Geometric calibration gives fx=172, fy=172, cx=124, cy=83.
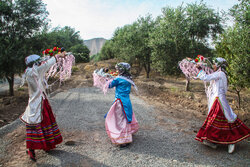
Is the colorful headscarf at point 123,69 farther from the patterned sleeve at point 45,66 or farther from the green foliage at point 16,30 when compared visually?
the green foliage at point 16,30

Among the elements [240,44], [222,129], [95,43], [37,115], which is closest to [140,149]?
[222,129]

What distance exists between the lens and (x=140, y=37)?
17250 millimetres

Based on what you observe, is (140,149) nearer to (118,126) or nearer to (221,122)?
(118,126)

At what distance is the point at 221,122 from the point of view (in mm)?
4062

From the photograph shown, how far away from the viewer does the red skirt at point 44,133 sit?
3.70 metres

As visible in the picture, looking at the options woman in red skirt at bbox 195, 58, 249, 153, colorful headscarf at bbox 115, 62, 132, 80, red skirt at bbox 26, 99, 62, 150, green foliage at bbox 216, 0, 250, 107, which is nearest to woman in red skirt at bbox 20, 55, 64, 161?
red skirt at bbox 26, 99, 62, 150

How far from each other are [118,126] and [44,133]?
172cm

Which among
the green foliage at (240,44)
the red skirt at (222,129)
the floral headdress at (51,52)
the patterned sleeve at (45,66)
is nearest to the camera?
the patterned sleeve at (45,66)

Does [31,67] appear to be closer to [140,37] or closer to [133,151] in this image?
[133,151]

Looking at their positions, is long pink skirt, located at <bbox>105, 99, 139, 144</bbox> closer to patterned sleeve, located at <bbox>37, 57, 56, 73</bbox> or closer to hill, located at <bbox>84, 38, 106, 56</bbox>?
patterned sleeve, located at <bbox>37, 57, 56, 73</bbox>

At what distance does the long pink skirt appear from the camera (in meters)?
4.29

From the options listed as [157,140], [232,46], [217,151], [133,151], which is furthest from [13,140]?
[232,46]

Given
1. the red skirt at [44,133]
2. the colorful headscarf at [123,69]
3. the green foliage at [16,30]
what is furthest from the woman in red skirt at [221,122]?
the green foliage at [16,30]

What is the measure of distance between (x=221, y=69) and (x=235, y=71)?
3055 millimetres
